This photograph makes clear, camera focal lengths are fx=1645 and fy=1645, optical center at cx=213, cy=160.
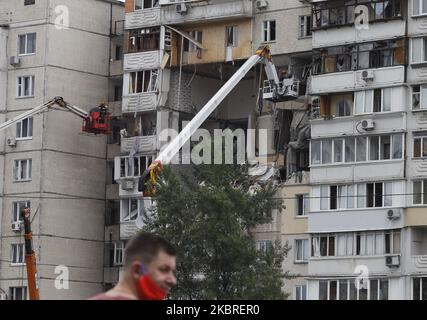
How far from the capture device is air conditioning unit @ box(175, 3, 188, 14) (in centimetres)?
8438

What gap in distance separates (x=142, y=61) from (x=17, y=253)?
12234 millimetres

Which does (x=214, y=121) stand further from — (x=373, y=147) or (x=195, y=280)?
(x=195, y=280)

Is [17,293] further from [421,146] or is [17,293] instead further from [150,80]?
[421,146]

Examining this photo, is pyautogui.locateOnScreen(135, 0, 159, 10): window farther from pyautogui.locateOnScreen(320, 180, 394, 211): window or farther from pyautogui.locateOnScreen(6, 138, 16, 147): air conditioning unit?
pyautogui.locateOnScreen(320, 180, 394, 211): window

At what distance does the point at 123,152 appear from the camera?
3415 inches

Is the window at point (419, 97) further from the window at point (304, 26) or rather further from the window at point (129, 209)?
the window at point (129, 209)

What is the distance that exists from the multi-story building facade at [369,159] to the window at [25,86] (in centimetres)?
1822

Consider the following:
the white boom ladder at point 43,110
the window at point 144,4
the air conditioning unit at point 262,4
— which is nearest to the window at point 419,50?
the air conditioning unit at point 262,4

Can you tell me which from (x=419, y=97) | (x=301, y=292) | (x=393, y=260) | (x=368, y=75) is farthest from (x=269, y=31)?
(x=393, y=260)

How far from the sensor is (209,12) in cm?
8400

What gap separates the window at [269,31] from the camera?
269 ft

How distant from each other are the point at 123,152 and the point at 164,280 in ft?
241
